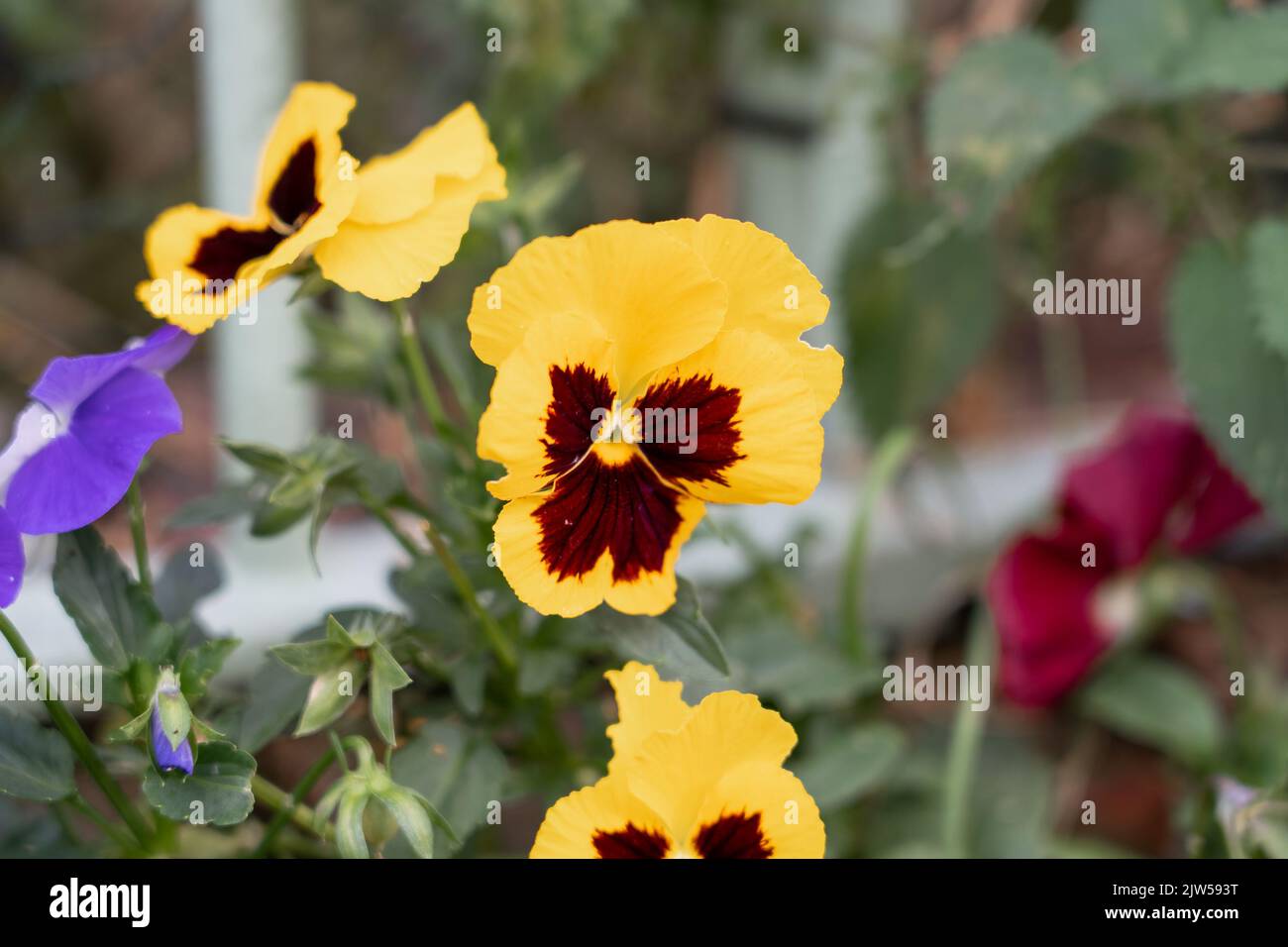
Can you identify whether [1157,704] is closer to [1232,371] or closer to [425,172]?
[1232,371]

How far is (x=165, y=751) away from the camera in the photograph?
1.56ft

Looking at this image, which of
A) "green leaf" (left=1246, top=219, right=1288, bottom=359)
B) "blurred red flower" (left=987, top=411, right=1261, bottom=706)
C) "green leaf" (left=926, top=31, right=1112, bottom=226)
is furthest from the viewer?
"blurred red flower" (left=987, top=411, right=1261, bottom=706)

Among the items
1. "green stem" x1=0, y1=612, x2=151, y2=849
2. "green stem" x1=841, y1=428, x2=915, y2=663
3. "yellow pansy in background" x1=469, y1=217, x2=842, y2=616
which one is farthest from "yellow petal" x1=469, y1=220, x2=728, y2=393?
"green stem" x1=841, y1=428, x2=915, y2=663

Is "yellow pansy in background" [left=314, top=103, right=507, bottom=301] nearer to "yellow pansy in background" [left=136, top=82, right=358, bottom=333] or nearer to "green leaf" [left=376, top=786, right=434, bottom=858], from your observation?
"yellow pansy in background" [left=136, top=82, right=358, bottom=333]

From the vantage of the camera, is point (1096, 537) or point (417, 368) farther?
point (1096, 537)

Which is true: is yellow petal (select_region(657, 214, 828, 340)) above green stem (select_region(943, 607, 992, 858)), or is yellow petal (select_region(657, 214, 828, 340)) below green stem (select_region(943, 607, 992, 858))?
above

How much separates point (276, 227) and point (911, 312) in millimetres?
601

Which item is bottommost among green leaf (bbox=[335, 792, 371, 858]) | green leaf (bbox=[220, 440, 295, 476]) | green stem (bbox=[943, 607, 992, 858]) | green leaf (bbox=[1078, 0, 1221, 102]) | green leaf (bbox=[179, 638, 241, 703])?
green stem (bbox=[943, 607, 992, 858])

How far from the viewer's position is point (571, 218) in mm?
1231

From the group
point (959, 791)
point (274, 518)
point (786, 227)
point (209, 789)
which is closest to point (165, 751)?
point (209, 789)

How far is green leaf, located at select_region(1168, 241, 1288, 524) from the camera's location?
2.42 ft

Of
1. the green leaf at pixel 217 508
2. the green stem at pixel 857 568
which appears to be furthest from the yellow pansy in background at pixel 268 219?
the green stem at pixel 857 568

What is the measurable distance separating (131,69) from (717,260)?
1.26 metres

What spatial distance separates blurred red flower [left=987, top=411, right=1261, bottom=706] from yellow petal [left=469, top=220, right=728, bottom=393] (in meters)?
0.54
